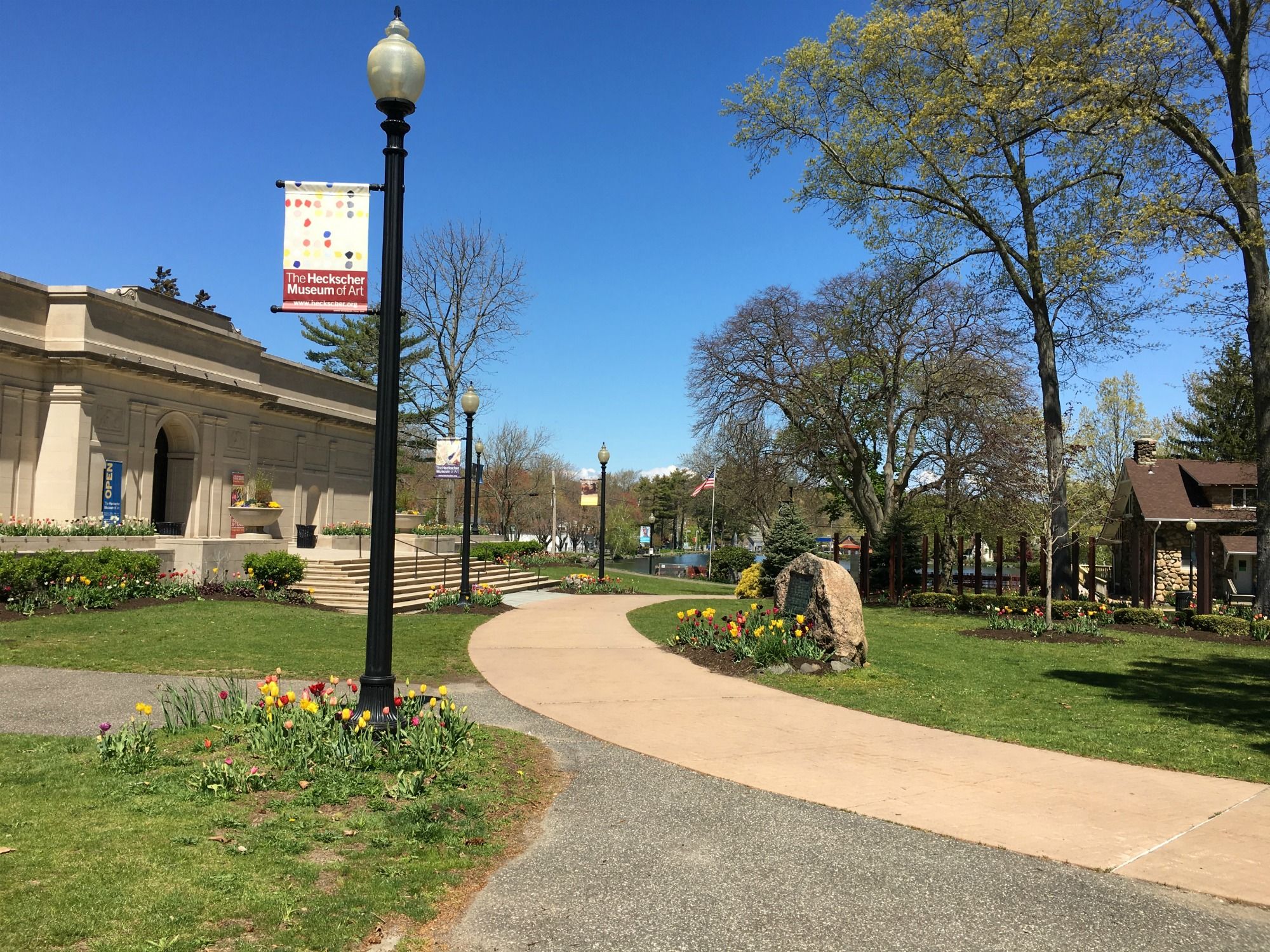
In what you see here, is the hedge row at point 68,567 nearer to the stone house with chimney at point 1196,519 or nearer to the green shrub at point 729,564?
the green shrub at point 729,564

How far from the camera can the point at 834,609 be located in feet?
38.5

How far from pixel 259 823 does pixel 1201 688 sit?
11.2 metres

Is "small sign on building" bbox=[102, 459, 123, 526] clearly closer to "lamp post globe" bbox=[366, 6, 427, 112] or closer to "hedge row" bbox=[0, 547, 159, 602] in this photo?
"hedge row" bbox=[0, 547, 159, 602]

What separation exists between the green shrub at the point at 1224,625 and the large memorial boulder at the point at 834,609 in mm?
9996

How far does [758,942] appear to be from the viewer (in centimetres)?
377

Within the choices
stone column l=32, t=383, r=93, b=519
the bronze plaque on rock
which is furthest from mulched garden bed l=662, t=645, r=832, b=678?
stone column l=32, t=383, r=93, b=519

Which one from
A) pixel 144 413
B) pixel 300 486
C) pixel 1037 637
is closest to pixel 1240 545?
pixel 1037 637

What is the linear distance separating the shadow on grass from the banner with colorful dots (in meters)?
8.83

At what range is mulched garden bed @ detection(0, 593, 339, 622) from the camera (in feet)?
46.1

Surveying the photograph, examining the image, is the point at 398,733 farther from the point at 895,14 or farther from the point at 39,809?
the point at 895,14

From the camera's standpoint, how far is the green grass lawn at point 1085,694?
7.61 metres

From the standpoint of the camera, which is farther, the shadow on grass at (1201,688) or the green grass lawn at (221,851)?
the shadow on grass at (1201,688)

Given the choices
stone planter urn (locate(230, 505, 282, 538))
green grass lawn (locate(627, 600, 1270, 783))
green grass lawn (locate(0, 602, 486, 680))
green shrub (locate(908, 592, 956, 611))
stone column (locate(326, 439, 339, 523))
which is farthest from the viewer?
stone column (locate(326, 439, 339, 523))

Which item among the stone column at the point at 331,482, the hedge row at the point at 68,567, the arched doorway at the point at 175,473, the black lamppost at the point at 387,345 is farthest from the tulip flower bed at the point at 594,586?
the black lamppost at the point at 387,345
